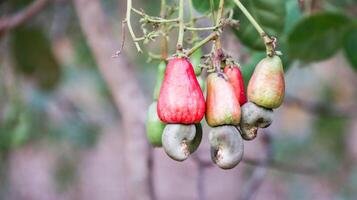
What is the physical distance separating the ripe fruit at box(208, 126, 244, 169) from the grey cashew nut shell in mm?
22

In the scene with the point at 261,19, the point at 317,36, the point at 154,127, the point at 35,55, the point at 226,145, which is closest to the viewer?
the point at 226,145

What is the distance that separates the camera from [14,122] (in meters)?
1.96

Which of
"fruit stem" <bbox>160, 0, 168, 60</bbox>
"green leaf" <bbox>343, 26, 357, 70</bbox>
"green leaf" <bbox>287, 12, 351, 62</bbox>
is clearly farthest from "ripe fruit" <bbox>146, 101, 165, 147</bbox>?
"green leaf" <bbox>343, 26, 357, 70</bbox>

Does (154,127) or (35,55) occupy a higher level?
(154,127)

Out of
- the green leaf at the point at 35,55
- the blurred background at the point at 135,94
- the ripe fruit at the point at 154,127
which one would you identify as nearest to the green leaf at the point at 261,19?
the blurred background at the point at 135,94

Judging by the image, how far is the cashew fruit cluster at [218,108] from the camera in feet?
2.58

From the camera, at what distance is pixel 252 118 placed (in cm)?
81

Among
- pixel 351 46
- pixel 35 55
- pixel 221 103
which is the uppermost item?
pixel 221 103

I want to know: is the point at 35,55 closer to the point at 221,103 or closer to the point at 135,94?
the point at 135,94

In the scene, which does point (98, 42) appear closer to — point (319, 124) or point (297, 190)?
point (319, 124)

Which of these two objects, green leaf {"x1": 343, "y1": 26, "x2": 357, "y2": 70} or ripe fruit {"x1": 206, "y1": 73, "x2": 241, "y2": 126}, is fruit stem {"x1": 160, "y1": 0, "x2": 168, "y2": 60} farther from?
green leaf {"x1": 343, "y1": 26, "x2": 357, "y2": 70}

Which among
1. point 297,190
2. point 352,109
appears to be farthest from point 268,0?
point 297,190

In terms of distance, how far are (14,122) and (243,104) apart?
4.02 feet

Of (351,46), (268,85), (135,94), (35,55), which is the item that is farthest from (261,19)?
(35,55)
